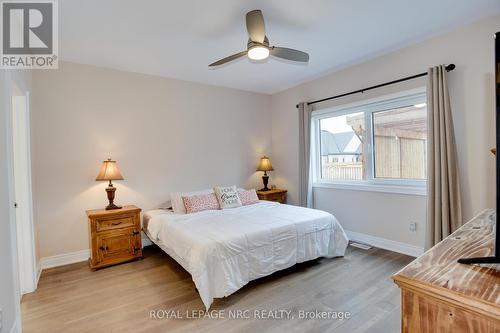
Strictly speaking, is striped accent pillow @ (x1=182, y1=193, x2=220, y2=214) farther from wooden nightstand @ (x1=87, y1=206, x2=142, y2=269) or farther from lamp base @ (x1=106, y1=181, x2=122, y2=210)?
lamp base @ (x1=106, y1=181, x2=122, y2=210)

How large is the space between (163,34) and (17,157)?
187 cm

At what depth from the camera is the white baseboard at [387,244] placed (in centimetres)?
317

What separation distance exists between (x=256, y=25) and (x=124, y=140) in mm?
2428

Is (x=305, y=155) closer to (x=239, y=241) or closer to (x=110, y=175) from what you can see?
(x=239, y=241)

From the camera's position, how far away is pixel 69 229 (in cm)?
328

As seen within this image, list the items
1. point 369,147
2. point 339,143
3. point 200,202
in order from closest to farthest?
point 200,202, point 369,147, point 339,143

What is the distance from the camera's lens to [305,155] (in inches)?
172

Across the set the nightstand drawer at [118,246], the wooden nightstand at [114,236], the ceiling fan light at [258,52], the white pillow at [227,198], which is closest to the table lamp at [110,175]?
the wooden nightstand at [114,236]

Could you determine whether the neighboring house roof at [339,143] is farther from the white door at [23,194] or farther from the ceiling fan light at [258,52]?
the white door at [23,194]

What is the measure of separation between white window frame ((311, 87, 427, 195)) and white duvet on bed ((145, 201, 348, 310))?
95 centimetres

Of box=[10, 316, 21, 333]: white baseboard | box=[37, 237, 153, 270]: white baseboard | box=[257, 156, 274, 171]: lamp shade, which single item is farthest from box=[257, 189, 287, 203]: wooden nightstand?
box=[10, 316, 21, 333]: white baseboard

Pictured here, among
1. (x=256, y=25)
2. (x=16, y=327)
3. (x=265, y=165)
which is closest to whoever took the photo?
(x=16, y=327)

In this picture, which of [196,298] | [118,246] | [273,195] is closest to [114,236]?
[118,246]

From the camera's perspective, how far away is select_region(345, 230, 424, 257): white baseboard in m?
3.17
